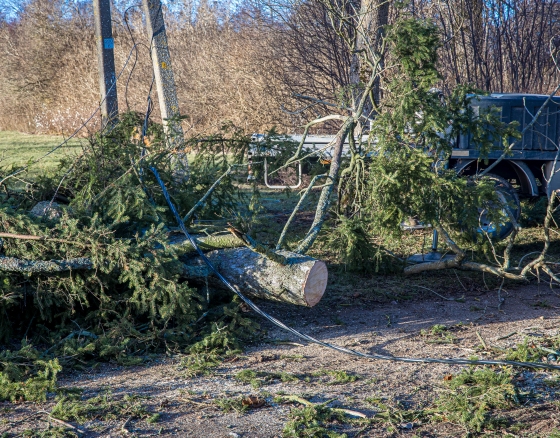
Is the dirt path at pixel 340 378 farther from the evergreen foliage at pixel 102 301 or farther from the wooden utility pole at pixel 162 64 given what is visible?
the wooden utility pole at pixel 162 64

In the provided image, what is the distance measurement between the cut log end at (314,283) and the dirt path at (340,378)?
0.31m

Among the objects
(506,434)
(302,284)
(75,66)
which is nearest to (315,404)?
(506,434)

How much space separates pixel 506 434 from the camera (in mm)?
3025

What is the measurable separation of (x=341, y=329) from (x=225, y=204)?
6.35ft

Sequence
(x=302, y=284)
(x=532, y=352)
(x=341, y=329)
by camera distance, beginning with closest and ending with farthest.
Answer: (x=532, y=352)
(x=302, y=284)
(x=341, y=329)

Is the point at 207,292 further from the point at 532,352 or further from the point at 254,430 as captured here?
the point at 532,352

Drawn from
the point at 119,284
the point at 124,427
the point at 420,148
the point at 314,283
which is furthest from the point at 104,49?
the point at 124,427

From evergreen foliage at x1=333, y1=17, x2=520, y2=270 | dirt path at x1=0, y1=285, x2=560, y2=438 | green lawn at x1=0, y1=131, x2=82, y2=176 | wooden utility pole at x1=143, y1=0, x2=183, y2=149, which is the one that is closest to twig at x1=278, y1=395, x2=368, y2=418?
dirt path at x1=0, y1=285, x2=560, y2=438

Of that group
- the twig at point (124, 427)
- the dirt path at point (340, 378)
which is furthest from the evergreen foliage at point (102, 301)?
the twig at point (124, 427)

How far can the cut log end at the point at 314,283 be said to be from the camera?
4.53m

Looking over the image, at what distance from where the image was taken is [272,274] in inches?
182

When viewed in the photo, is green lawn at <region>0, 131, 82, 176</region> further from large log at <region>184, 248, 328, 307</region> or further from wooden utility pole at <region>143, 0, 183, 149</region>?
large log at <region>184, 248, 328, 307</region>

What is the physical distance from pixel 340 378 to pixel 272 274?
43.6 inches

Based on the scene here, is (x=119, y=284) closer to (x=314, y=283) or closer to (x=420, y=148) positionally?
(x=314, y=283)
